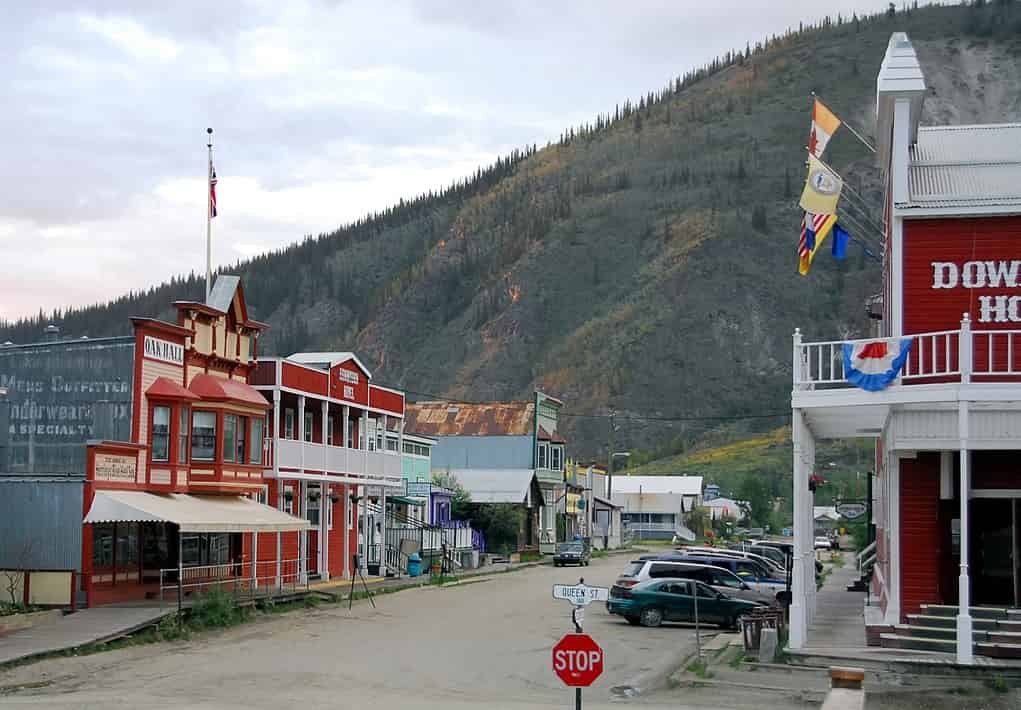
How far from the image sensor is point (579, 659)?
15016mm

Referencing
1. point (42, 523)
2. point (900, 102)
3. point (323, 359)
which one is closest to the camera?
point (900, 102)

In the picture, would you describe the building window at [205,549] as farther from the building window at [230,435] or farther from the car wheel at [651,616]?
the car wheel at [651,616]

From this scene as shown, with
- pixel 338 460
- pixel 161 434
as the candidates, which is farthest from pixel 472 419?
pixel 161 434

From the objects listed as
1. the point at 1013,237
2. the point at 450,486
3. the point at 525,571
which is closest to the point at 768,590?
the point at 1013,237

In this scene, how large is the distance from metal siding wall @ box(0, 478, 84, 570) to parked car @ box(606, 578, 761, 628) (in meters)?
13.5

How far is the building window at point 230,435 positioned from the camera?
3728 cm

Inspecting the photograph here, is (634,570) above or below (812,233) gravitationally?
below

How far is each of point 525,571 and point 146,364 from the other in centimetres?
3061

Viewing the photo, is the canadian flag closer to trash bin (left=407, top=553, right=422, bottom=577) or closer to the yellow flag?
the yellow flag

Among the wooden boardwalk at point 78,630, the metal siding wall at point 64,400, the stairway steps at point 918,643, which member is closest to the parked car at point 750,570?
the stairway steps at point 918,643

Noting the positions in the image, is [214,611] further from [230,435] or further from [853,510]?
[853,510]

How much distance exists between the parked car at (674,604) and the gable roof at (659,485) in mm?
82978

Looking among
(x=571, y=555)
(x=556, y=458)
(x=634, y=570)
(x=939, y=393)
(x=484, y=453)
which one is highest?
(x=939, y=393)

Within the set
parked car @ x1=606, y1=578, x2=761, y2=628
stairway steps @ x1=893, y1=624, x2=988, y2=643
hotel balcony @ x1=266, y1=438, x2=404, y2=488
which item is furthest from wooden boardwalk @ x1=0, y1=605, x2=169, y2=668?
stairway steps @ x1=893, y1=624, x2=988, y2=643
